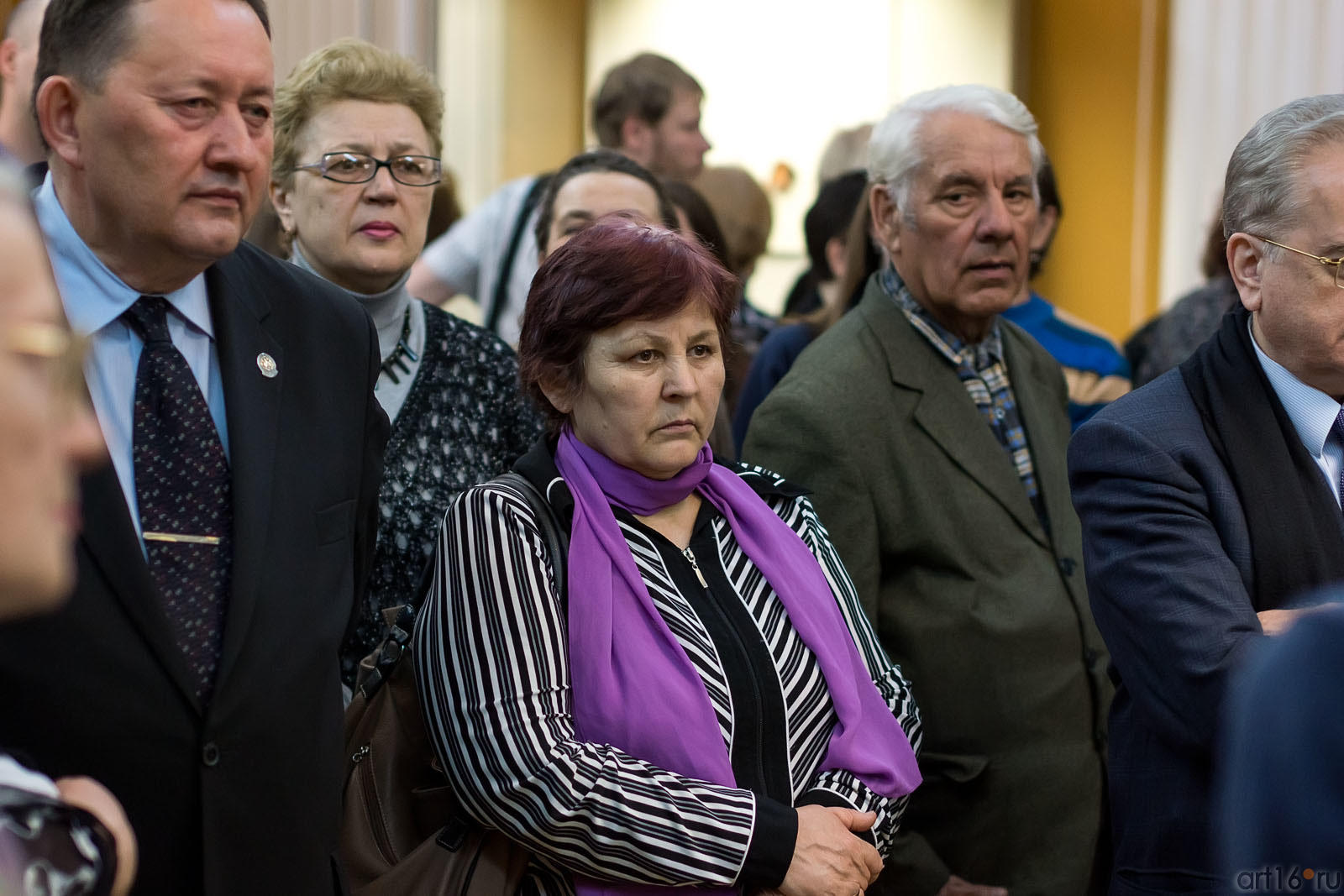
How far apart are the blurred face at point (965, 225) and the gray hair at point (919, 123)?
2 cm

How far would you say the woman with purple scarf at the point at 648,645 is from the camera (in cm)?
230

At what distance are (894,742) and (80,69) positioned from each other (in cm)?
162

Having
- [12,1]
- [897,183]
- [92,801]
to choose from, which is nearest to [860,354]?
[897,183]

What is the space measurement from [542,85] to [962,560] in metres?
5.90

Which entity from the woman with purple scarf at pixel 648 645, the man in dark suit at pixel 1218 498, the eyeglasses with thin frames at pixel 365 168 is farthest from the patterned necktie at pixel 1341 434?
the eyeglasses with thin frames at pixel 365 168

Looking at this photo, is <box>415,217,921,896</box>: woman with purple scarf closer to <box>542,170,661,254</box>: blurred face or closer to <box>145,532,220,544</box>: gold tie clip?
<box>145,532,220,544</box>: gold tie clip

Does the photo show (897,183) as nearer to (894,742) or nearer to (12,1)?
(894,742)

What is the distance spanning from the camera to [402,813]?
2471 millimetres

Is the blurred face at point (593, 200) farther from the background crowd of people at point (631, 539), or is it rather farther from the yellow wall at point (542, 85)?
the yellow wall at point (542, 85)

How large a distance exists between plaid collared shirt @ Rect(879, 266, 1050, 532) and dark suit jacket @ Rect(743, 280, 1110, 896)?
0.47 feet

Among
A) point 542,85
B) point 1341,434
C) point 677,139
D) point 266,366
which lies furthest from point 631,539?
point 542,85

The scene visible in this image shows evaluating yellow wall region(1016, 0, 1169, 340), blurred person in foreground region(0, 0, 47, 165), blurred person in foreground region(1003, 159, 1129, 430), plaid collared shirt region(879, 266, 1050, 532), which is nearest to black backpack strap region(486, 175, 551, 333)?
plaid collared shirt region(879, 266, 1050, 532)

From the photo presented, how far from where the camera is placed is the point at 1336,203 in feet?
7.66

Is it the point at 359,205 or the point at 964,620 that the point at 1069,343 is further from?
the point at 359,205
